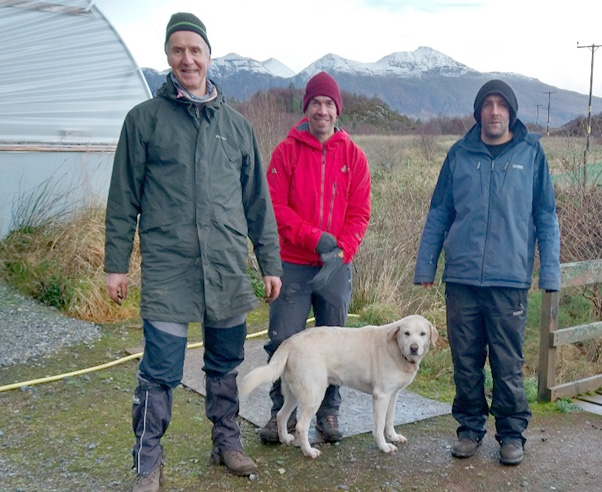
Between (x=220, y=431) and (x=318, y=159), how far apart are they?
5.19 feet

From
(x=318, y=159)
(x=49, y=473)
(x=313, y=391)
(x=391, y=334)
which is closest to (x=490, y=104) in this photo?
(x=318, y=159)

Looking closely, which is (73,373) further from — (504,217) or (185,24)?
(504,217)

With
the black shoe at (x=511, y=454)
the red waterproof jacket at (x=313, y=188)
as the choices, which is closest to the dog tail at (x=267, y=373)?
the red waterproof jacket at (x=313, y=188)

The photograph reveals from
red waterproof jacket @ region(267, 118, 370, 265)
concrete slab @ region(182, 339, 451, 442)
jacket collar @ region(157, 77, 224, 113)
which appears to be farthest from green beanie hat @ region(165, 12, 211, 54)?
concrete slab @ region(182, 339, 451, 442)

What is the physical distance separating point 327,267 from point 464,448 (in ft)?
4.25

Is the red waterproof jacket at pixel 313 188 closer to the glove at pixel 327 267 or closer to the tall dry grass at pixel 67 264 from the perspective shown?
the glove at pixel 327 267

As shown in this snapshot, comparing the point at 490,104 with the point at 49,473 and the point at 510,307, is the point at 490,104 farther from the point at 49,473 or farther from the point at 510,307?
the point at 49,473

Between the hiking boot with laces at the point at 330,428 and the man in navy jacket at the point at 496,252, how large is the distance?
67 centimetres

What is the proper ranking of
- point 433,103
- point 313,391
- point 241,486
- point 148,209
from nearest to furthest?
point 148,209, point 241,486, point 313,391, point 433,103

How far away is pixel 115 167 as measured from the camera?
3172mm

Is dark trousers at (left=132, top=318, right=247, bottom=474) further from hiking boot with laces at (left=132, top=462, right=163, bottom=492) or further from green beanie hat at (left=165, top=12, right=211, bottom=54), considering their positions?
green beanie hat at (left=165, top=12, right=211, bottom=54)

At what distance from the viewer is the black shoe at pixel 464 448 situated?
3787 mm

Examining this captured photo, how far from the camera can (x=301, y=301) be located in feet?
12.7

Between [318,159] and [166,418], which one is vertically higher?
[318,159]
